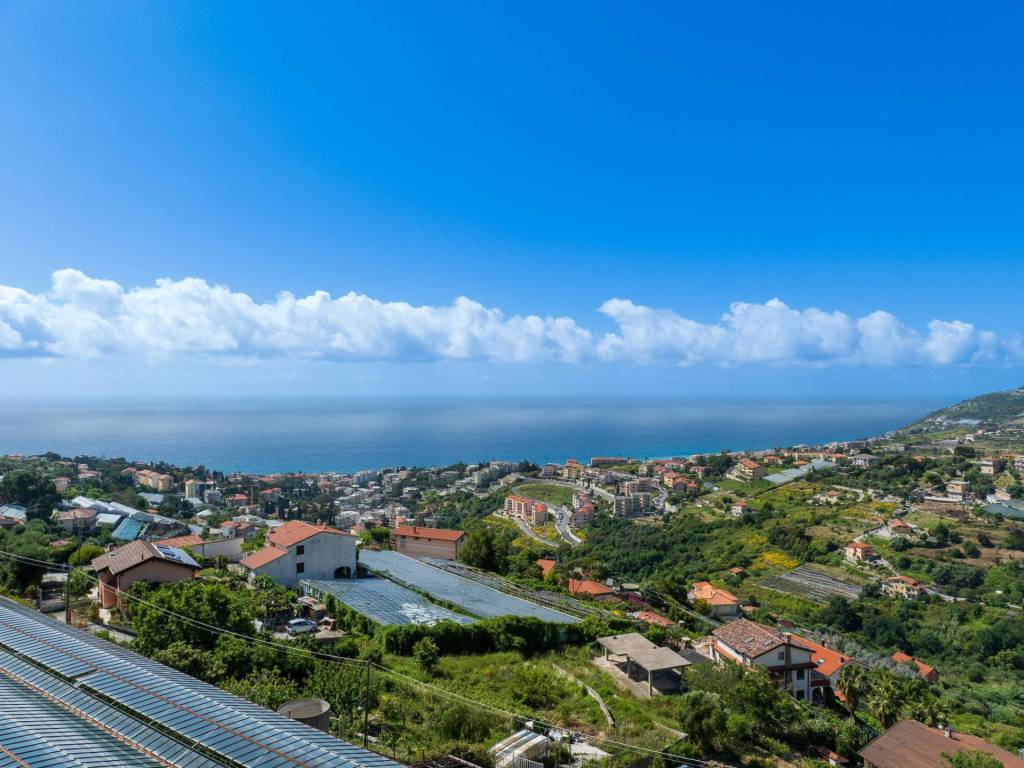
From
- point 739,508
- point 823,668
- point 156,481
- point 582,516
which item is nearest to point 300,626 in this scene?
point 823,668

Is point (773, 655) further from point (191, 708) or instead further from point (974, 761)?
point (191, 708)

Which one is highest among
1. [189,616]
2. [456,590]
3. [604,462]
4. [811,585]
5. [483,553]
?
[189,616]

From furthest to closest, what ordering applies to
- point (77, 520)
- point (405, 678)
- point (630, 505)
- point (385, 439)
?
point (385, 439) → point (630, 505) → point (77, 520) → point (405, 678)

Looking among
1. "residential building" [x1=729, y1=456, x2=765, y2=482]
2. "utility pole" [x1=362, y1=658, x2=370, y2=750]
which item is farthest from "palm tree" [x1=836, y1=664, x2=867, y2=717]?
"residential building" [x1=729, y1=456, x2=765, y2=482]

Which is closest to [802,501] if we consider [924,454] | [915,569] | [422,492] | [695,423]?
[915,569]

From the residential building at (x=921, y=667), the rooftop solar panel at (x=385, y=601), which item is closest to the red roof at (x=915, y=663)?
the residential building at (x=921, y=667)

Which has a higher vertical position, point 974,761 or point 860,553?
point 974,761

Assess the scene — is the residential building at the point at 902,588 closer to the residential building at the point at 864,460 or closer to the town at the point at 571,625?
the town at the point at 571,625
